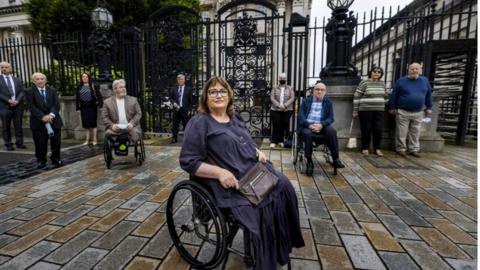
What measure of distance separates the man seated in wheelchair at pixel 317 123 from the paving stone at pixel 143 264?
9.12 feet

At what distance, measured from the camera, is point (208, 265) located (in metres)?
1.82

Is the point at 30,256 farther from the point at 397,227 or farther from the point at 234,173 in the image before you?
the point at 397,227

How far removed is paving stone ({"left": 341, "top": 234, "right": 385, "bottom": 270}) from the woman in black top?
21.9 feet

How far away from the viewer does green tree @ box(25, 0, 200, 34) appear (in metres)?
12.2

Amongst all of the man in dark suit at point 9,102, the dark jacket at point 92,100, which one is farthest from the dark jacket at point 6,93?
the dark jacket at point 92,100

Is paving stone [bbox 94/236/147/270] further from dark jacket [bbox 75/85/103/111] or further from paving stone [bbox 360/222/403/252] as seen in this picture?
dark jacket [bbox 75/85/103/111]

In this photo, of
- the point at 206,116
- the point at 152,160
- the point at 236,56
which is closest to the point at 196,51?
the point at 236,56

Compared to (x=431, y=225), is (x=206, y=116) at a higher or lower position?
higher

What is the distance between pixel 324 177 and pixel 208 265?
2.72 meters

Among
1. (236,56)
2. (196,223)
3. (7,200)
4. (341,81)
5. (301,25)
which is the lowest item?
(7,200)

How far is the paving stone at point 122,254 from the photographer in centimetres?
196

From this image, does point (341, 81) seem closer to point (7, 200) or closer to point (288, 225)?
point (288, 225)

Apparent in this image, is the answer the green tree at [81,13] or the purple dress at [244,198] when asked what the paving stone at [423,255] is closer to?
the purple dress at [244,198]

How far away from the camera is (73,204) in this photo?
3094 mm
